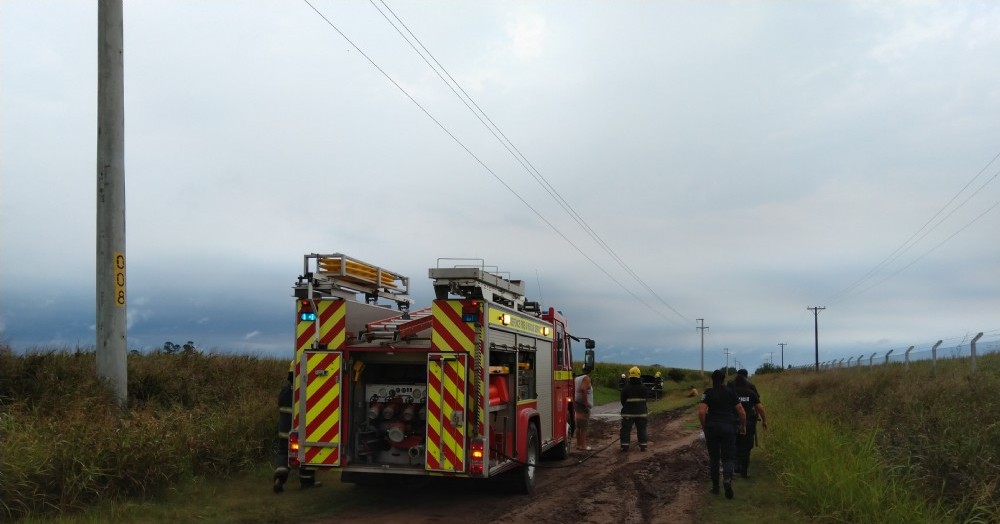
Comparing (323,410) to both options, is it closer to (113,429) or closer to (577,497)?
(113,429)

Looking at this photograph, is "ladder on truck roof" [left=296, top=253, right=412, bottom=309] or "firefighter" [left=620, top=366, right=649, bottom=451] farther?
"firefighter" [left=620, top=366, right=649, bottom=451]

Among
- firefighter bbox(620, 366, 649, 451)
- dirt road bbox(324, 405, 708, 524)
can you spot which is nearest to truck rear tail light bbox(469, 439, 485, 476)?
dirt road bbox(324, 405, 708, 524)

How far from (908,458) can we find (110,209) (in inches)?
472

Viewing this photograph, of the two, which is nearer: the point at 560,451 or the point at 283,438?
the point at 283,438

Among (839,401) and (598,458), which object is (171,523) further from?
(839,401)

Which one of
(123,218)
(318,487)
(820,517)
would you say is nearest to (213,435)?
(318,487)

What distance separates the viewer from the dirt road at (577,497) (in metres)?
9.33

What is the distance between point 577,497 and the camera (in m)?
10.7

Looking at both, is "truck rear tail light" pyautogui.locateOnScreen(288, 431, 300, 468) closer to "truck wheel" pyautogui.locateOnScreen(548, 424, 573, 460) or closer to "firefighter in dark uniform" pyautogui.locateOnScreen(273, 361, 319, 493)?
"firefighter in dark uniform" pyautogui.locateOnScreen(273, 361, 319, 493)

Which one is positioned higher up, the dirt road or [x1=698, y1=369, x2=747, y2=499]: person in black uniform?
[x1=698, y1=369, x2=747, y2=499]: person in black uniform

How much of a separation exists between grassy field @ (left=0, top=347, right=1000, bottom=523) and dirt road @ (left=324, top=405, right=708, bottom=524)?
2.18 ft

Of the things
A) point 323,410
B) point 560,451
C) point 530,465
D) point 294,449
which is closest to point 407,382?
point 323,410

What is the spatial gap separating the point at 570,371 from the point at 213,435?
22.4 feet

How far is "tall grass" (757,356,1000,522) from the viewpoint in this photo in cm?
802
